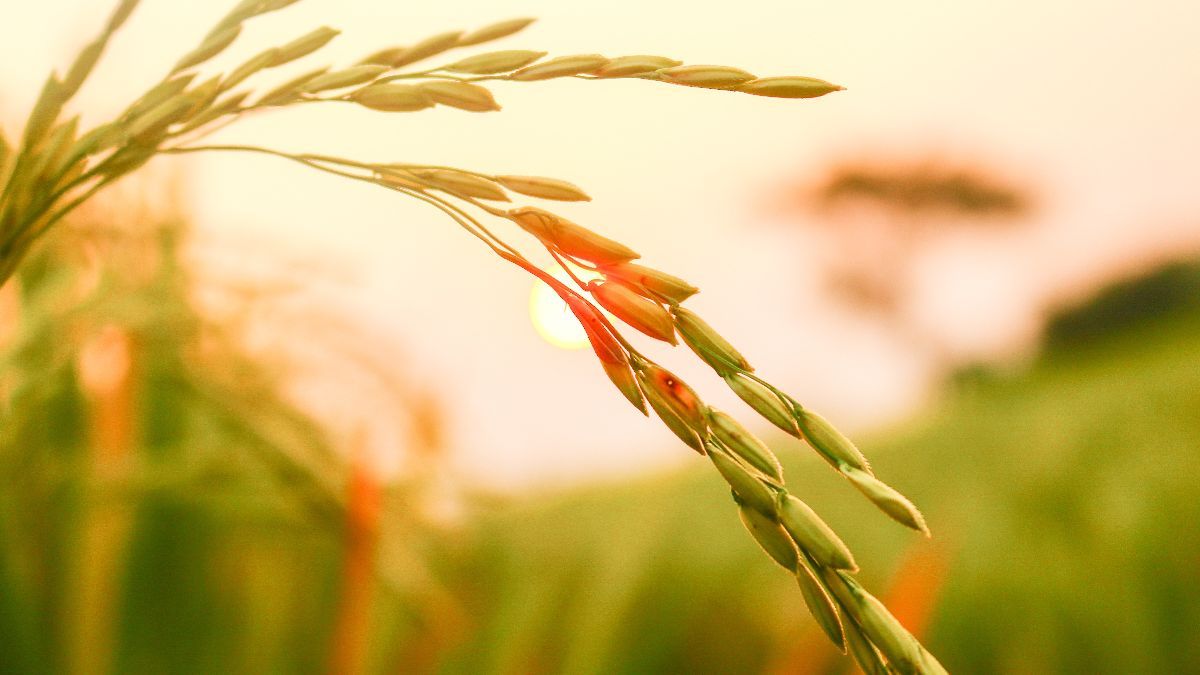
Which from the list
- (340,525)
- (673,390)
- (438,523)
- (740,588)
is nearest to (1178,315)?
(740,588)

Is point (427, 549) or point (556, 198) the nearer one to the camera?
point (556, 198)

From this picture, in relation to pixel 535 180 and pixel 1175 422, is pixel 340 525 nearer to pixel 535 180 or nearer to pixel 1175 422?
pixel 535 180

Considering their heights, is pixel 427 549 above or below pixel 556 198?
below

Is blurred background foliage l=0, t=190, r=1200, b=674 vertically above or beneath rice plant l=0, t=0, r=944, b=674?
beneath

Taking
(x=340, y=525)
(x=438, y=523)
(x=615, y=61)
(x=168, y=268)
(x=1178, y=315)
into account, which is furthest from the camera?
(x=1178, y=315)
